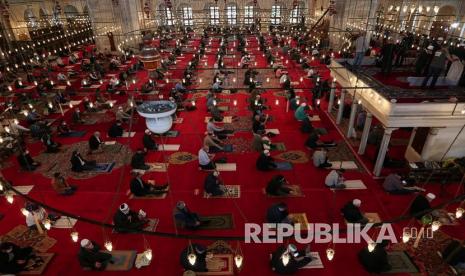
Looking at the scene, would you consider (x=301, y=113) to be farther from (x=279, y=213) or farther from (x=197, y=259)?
(x=197, y=259)

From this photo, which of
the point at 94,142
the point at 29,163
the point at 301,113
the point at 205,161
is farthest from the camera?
the point at 301,113

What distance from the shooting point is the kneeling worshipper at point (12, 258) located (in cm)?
562

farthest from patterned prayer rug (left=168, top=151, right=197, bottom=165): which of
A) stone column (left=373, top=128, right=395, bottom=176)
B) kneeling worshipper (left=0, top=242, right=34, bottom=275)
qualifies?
stone column (left=373, top=128, right=395, bottom=176)

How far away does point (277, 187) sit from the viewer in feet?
25.2

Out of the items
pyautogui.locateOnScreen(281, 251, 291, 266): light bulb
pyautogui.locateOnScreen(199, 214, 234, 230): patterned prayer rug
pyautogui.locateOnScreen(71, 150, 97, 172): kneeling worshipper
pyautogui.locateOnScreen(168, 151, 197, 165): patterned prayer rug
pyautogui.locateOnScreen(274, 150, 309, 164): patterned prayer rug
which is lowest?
pyautogui.locateOnScreen(199, 214, 234, 230): patterned prayer rug

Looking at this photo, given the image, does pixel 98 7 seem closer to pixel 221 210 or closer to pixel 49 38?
pixel 49 38

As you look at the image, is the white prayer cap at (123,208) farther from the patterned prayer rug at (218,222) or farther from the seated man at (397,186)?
the seated man at (397,186)

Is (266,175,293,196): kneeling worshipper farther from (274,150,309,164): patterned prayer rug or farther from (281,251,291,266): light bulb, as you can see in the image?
(281,251,291,266): light bulb

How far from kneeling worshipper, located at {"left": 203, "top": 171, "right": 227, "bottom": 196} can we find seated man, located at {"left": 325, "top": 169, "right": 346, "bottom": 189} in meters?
2.68

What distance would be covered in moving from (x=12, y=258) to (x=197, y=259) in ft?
11.2

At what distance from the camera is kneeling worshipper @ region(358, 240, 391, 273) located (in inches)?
219

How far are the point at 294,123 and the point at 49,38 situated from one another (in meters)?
22.6

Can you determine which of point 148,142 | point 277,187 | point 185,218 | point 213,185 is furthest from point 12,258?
point 277,187

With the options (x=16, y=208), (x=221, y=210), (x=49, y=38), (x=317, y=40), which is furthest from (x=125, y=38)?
(x=221, y=210)
